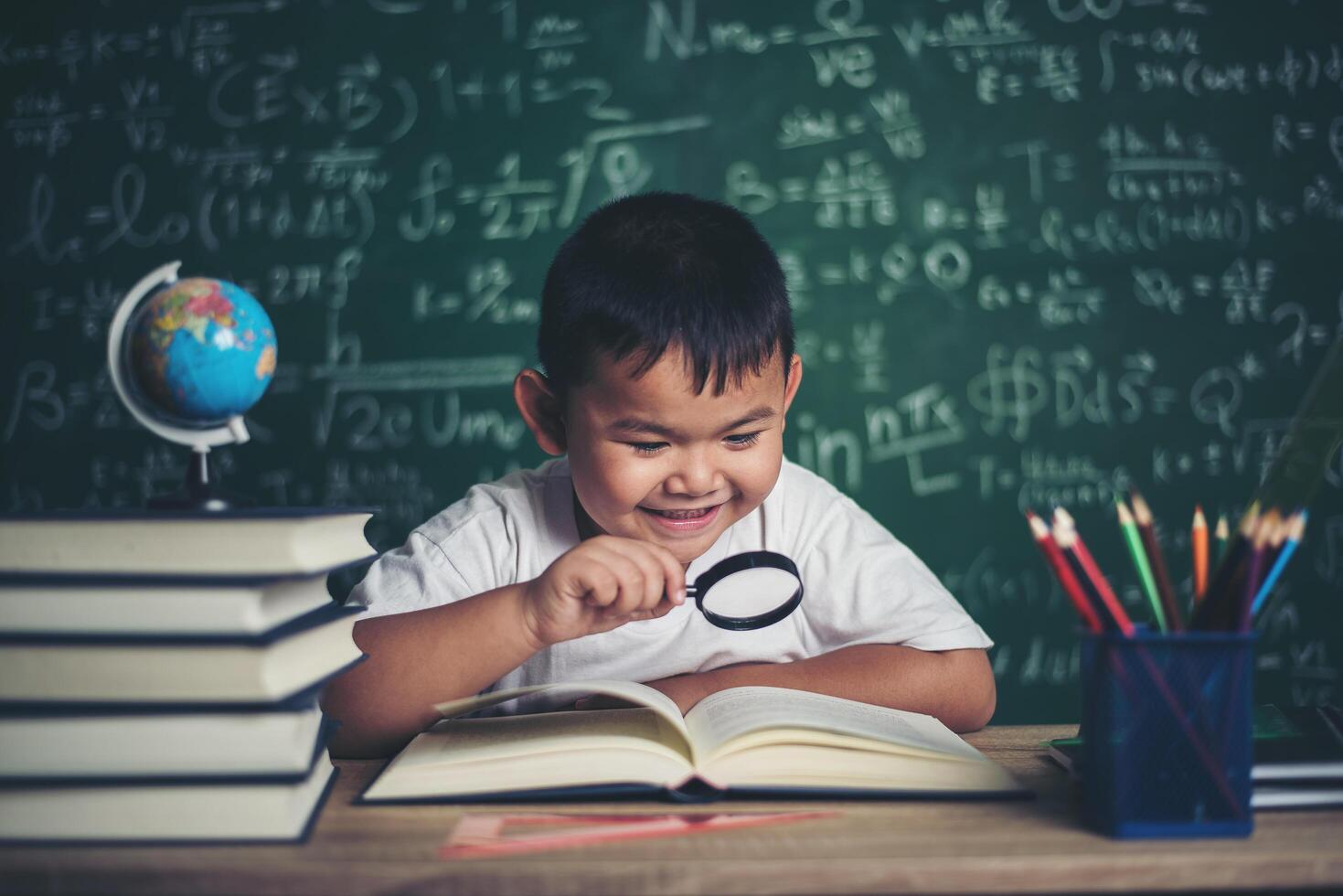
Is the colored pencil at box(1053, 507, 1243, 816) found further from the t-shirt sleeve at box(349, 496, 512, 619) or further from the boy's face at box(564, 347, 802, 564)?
the t-shirt sleeve at box(349, 496, 512, 619)

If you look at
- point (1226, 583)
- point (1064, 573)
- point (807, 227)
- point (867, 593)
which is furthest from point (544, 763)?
point (807, 227)

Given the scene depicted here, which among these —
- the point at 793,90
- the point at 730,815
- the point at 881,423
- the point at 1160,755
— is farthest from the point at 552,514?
the point at 793,90

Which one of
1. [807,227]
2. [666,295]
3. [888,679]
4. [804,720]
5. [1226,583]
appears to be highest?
[807,227]

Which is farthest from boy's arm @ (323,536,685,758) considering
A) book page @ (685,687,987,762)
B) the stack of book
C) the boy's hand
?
the stack of book

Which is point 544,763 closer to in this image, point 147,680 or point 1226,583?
point 147,680

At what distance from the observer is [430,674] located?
110 centimetres

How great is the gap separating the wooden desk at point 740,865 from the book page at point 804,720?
0.11 metres

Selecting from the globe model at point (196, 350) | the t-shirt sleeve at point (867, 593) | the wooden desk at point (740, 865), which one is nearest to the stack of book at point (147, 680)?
the wooden desk at point (740, 865)

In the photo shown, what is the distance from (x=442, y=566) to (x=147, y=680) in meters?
0.70

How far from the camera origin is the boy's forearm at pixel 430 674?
1.07 metres

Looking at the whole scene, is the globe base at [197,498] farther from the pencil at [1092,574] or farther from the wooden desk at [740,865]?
the pencil at [1092,574]

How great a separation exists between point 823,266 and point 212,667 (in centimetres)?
222

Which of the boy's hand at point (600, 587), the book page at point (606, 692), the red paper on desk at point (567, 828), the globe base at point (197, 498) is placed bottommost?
the red paper on desk at point (567, 828)

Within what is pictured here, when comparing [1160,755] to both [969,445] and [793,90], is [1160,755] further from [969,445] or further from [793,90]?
[793,90]
